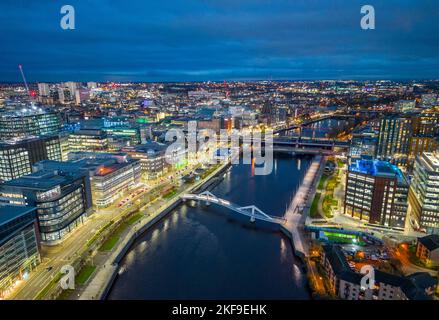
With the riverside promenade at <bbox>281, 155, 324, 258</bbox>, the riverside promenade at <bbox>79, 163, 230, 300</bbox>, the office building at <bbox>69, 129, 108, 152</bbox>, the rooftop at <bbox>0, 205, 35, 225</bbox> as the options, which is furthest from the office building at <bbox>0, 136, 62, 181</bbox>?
the riverside promenade at <bbox>281, 155, 324, 258</bbox>

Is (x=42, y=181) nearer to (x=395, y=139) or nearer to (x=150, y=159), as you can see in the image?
(x=150, y=159)

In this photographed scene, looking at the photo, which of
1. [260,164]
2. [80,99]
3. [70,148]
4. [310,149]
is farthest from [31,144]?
[80,99]

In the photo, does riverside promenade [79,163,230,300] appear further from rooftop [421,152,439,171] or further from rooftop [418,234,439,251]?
rooftop [421,152,439,171]

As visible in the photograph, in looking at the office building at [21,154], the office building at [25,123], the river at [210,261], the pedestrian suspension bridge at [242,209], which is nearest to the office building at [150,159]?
the pedestrian suspension bridge at [242,209]
